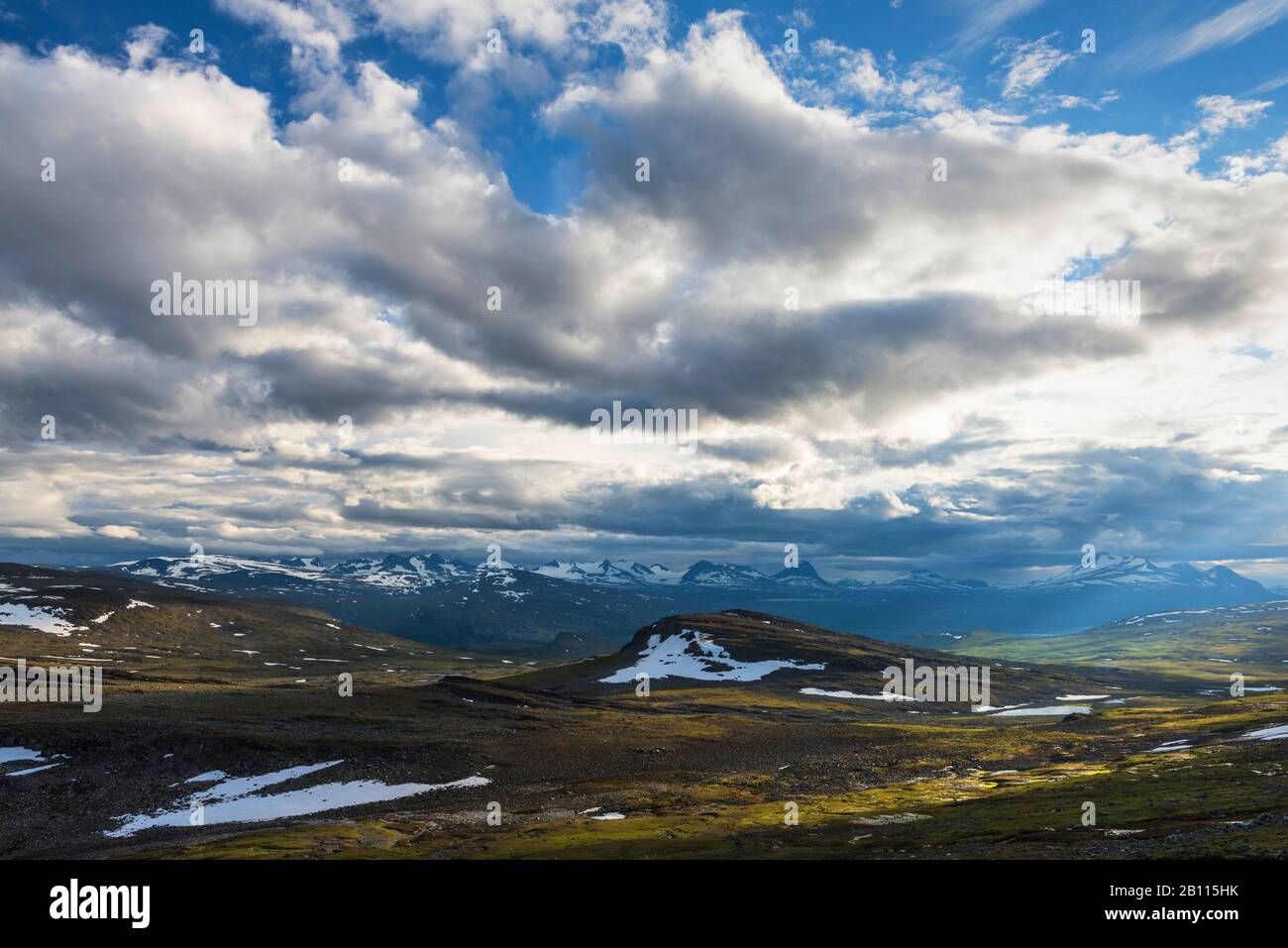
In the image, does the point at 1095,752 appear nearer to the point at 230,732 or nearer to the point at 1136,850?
the point at 1136,850

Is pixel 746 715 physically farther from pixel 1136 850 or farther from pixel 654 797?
pixel 1136 850

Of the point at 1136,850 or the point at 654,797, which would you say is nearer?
the point at 1136,850

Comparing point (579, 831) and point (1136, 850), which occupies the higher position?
point (1136, 850)

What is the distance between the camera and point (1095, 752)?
133 metres

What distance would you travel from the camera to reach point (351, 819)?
8150 centimetres

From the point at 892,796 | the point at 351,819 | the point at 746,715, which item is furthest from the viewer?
the point at 746,715

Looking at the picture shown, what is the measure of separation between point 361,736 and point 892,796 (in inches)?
3156

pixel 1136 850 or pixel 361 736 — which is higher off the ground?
pixel 1136 850
